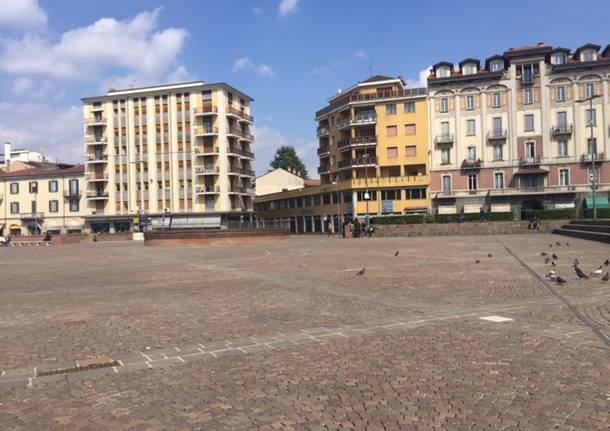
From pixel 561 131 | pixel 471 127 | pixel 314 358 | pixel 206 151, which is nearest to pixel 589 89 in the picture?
pixel 561 131

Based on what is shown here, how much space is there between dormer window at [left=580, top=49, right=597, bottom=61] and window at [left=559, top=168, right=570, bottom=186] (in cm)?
1307

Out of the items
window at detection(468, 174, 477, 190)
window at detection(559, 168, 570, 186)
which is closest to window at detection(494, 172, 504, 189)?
window at detection(468, 174, 477, 190)

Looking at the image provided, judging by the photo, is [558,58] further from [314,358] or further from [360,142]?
[314,358]

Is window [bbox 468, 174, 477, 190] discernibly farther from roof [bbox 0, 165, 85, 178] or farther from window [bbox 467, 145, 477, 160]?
roof [bbox 0, 165, 85, 178]

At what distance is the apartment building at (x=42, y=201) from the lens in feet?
281

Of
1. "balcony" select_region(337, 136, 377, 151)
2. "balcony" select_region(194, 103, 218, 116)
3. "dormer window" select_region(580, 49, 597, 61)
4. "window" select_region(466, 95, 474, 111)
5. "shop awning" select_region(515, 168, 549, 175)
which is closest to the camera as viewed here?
"dormer window" select_region(580, 49, 597, 61)

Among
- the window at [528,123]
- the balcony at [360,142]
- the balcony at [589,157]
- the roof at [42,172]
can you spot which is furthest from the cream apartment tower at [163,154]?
the balcony at [589,157]

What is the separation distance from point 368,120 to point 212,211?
26479mm

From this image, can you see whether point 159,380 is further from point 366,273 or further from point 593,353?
point 366,273

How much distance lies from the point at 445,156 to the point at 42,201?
63925mm

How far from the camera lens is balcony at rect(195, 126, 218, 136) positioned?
7825 cm

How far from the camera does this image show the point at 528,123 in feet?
209

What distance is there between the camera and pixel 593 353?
614 centimetres

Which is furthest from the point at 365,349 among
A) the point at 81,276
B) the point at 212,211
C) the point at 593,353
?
the point at 212,211
